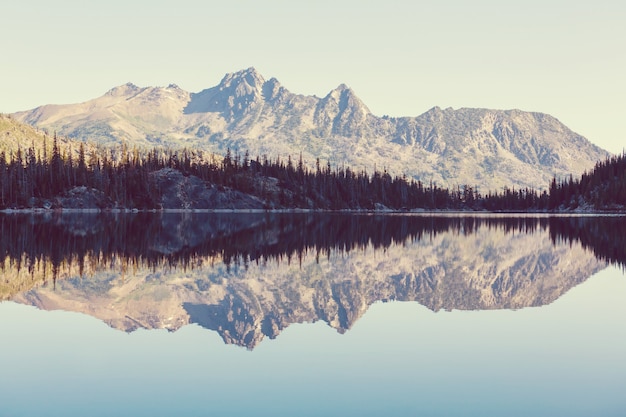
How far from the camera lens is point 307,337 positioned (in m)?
27.5

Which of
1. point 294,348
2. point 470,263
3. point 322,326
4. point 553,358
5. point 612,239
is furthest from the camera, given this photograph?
point 612,239

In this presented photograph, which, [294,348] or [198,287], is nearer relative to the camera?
[294,348]

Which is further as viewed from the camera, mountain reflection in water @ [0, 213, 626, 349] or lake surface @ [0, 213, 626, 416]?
mountain reflection in water @ [0, 213, 626, 349]

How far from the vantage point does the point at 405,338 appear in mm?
27609

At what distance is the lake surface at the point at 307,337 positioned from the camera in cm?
1881

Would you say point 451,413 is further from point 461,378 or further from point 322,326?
point 322,326

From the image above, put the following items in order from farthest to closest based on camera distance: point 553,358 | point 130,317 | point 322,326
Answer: point 130,317 < point 322,326 < point 553,358

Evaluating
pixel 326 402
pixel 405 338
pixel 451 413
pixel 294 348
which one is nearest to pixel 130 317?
pixel 294 348

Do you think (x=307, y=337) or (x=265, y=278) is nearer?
(x=307, y=337)

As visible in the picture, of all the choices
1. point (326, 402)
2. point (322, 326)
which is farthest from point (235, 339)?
point (326, 402)

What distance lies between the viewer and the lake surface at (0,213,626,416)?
1881 cm

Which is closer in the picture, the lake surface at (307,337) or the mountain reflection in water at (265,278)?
the lake surface at (307,337)

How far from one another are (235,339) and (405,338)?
6.88 m

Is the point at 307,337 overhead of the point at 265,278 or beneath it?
overhead
